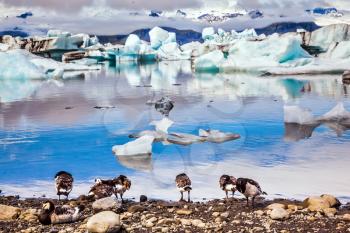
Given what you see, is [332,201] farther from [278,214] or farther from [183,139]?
[183,139]

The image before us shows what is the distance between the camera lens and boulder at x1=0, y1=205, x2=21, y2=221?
20.2ft

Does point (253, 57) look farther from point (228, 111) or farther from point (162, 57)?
point (162, 57)

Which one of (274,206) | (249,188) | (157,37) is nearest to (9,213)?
(249,188)

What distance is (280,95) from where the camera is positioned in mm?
21344

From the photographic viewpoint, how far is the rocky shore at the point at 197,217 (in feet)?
17.7

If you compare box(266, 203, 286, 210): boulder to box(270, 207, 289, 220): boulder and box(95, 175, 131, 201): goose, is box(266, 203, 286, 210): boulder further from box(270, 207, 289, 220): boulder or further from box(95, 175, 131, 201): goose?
box(95, 175, 131, 201): goose

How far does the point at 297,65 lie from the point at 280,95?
14735 mm

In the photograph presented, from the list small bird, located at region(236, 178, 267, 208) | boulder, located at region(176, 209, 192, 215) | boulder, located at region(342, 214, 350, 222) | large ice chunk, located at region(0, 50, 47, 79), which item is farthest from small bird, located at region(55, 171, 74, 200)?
large ice chunk, located at region(0, 50, 47, 79)

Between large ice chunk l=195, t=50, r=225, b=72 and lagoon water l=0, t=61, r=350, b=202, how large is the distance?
19536 millimetres

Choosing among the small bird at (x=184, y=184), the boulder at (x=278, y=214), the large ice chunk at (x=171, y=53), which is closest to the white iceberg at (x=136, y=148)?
the small bird at (x=184, y=184)

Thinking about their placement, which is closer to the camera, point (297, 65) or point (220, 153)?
point (220, 153)

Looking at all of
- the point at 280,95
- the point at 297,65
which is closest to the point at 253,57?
the point at 297,65

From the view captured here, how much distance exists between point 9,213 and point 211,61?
33736 millimetres

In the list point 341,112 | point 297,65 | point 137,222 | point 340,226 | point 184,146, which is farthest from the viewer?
point 297,65
